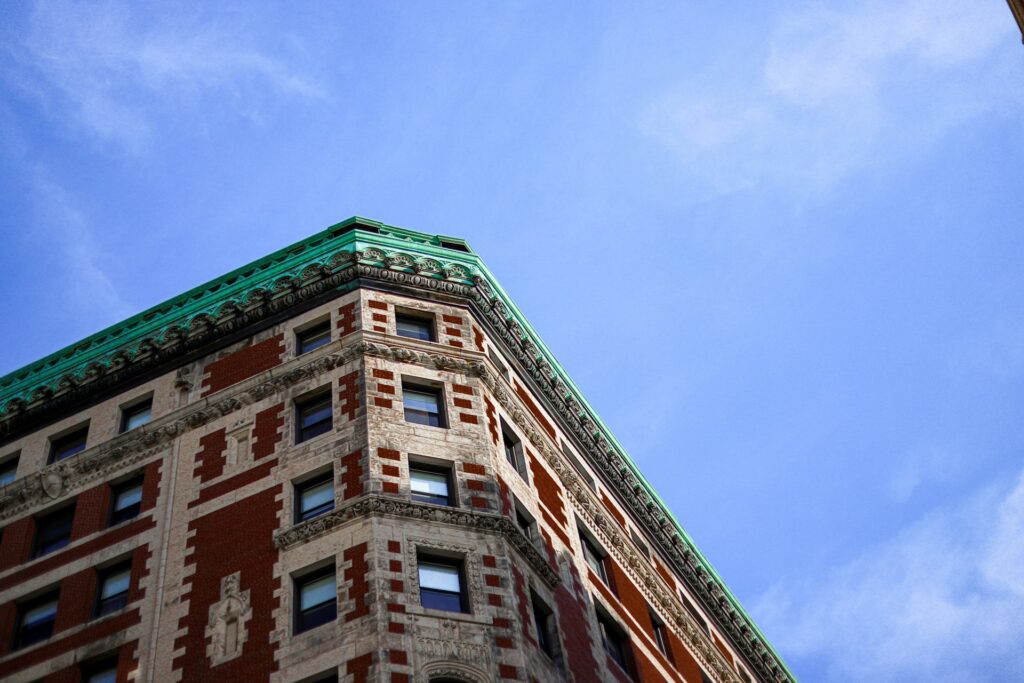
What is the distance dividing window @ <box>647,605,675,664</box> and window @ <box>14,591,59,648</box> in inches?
962

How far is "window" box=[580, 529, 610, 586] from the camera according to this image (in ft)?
198

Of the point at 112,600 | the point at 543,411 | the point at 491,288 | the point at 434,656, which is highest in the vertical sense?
the point at 491,288

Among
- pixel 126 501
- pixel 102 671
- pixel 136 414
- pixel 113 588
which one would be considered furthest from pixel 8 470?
pixel 102 671

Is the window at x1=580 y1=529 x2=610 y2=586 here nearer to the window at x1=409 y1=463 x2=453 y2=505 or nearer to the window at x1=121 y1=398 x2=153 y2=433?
the window at x1=409 y1=463 x2=453 y2=505

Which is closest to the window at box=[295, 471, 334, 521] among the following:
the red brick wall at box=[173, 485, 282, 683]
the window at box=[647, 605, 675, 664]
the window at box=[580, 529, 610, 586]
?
the red brick wall at box=[173, 485, 282, 683]

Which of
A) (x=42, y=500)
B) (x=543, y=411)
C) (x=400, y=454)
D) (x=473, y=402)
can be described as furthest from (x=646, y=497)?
(x=42, y=500)

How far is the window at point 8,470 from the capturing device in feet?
200

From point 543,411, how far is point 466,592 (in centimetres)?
1746

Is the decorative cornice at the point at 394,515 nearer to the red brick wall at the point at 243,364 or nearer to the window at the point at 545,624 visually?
the window at the point at 545,624

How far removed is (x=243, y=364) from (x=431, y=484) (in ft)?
38.8

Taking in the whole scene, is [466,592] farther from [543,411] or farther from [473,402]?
[543,411]

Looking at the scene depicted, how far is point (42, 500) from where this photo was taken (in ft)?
190

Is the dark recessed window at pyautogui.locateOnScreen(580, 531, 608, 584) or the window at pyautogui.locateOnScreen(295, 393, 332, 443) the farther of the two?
the dark recessed window at pyautogui.locateOnScreen(580, 531, 608, 584)

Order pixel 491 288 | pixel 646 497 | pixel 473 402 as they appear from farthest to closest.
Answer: pixel 646 497 < pixel 491 288 < pixel 473 402
